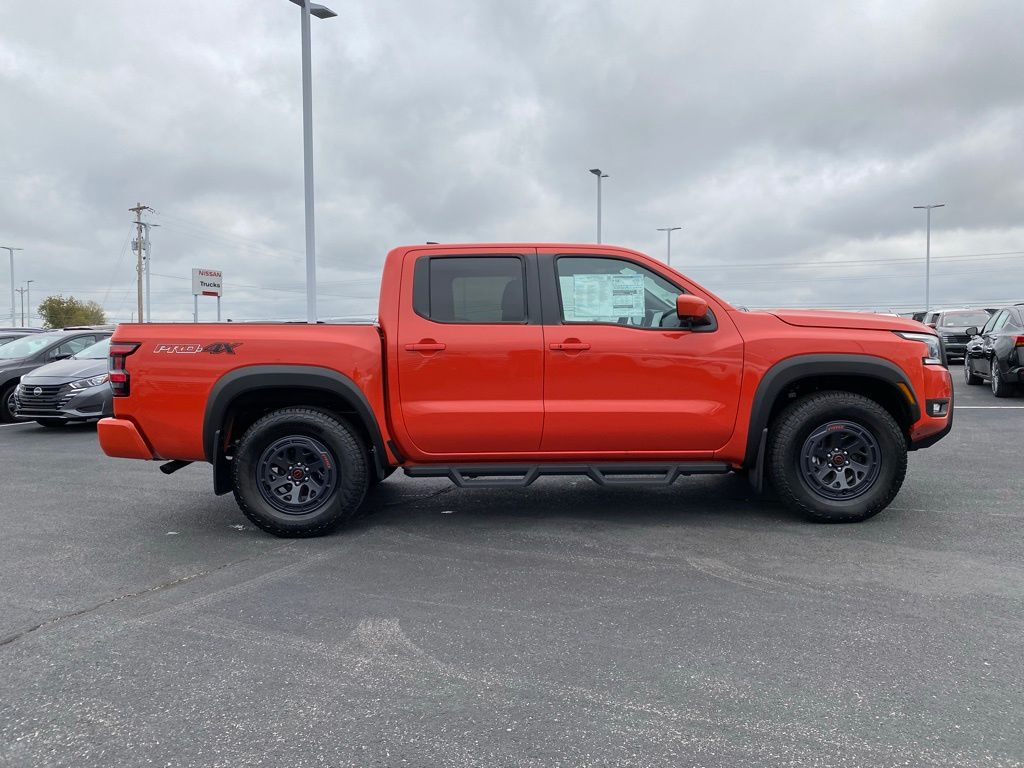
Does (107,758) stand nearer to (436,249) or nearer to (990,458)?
(436,249)

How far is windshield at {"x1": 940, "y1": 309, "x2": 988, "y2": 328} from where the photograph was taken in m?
20.7

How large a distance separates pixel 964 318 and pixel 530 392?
20368 mm

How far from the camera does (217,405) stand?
4.96 metres

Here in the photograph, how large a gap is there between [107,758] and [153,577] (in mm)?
1998

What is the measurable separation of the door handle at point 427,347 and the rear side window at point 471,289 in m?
0.19

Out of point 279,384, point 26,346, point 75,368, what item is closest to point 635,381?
point 279,384

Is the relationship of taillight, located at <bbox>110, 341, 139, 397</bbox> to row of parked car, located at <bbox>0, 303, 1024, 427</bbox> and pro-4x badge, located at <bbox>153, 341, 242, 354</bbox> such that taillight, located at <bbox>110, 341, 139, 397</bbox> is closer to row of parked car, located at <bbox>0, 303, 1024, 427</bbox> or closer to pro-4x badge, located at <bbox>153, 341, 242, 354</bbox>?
pro-4x badge, located at <bbox>153, 341, 242, 354</bbox>

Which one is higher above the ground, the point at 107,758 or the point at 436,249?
the point at 436,249

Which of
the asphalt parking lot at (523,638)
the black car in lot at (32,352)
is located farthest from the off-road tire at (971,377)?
the black car in lot at (32,352)

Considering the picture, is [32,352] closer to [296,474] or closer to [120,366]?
[120,366]

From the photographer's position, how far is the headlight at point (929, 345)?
5145mm

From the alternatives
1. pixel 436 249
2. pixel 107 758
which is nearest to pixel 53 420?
pixel 436 249

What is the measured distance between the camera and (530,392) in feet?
16.4

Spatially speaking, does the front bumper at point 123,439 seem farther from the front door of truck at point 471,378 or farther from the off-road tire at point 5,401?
the off-road tire at point 5,401
